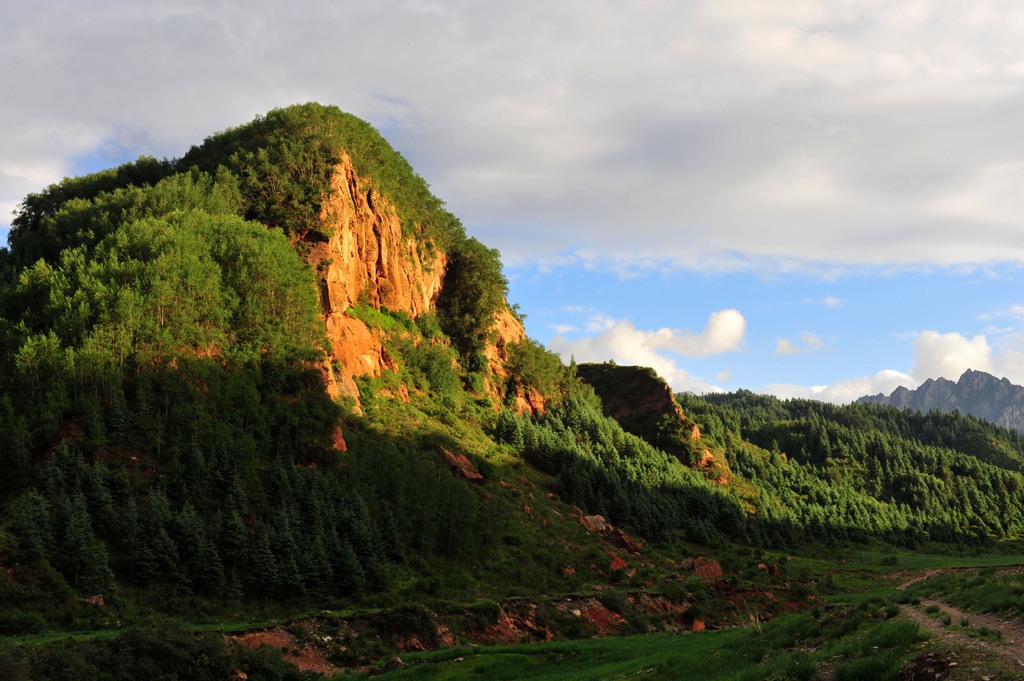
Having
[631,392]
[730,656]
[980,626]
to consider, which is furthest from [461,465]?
[631,392]

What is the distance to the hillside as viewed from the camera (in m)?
35.3

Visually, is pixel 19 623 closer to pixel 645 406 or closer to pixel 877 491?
pixel 645 406

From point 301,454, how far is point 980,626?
160ft

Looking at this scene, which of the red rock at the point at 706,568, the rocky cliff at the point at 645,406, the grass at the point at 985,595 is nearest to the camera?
the grass at the point at 985,595

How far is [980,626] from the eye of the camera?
18.9 meters

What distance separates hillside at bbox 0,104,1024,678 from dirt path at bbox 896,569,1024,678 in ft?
82.7

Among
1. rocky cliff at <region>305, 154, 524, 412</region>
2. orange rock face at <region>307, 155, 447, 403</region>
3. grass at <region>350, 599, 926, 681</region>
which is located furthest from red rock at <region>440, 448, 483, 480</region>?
grass at <region>350, 599, 926, 681</region>

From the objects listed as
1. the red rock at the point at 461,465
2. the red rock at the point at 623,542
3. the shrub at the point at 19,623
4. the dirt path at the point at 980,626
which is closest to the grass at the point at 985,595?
the dirt path at the point at 980,626

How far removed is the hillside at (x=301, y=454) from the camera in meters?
35.3

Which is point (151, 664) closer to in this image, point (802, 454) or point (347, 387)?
point (347, 387)

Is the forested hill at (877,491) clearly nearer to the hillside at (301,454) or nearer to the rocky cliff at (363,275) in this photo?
the hillside at (301,454)

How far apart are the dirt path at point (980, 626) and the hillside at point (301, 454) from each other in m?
25.2

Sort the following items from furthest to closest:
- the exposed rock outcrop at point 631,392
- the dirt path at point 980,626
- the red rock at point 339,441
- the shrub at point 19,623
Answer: the exposed rock outcrop at point 631,392 < the red rock at point 339,441 < the shrub at point 19,623 < the dirt path at point 980,626

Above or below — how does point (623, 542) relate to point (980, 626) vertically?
below
